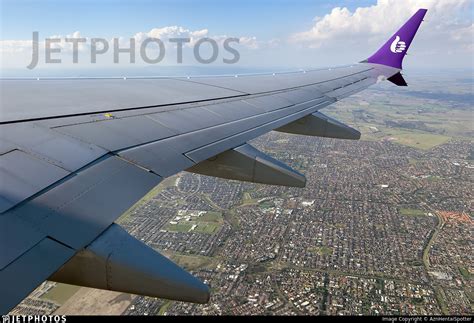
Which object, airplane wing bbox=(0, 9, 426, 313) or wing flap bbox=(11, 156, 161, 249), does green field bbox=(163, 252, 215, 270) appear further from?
wing flap bbox=(11, 156, 161, 249)

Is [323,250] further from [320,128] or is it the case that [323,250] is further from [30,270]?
[30,270]

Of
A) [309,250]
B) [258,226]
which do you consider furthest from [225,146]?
[258,226]

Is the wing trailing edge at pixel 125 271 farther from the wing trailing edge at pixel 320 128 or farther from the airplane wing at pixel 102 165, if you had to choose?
the wing trailing edge at pixel 320 128

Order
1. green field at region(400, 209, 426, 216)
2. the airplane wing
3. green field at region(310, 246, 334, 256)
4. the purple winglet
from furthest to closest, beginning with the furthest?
green field at region(400, 209, 426, 216) < green field at region(310, 246, 334, 256) < the purple winglet < the airplane wing

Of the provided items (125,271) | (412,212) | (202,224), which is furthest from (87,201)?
(412,212)

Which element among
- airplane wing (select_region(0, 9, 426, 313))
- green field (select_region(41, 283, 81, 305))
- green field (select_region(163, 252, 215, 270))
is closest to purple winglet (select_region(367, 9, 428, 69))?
airplane wing (select_region(0, 9, 426, 313))

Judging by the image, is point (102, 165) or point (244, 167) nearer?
point (102, 165)

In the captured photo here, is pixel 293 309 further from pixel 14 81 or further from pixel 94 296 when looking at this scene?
pixel 14 81
